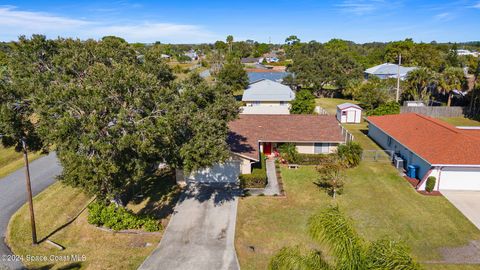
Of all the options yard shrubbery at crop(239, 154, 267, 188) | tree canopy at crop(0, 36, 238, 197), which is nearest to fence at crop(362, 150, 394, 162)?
yard shrubbery at crop(239, 154, 267, 188)

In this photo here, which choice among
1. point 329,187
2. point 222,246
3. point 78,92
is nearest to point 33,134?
point 78,92

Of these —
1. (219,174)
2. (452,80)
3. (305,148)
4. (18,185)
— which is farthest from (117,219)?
(452,80)

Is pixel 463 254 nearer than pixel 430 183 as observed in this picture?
Yes

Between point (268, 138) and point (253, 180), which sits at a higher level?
point (268, 138)

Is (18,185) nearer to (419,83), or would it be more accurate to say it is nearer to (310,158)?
(310,158)

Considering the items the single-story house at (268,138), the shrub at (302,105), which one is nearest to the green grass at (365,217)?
the single-story house at (268,138)

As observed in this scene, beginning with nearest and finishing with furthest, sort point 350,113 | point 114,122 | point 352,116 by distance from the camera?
point 114,122 → point 350,113 → point 352,116

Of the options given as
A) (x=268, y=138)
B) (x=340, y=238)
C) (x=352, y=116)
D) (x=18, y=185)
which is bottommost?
(x=18, y=185)

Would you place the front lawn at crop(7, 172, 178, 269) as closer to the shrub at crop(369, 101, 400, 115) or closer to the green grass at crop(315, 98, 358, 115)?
the shrub at crop(369, 101, 400, 115)

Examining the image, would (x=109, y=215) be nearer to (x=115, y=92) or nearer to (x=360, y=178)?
(x=115, y=92)
